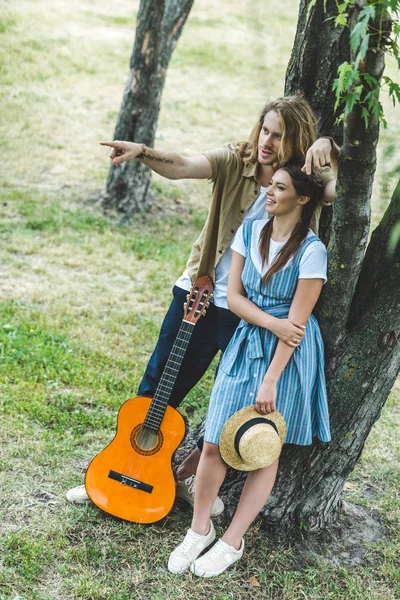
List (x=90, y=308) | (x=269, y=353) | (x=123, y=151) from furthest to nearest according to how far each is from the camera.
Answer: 1. (x=90, y=308)
2. (x=123, y=151)
3. (x=269, y=353)

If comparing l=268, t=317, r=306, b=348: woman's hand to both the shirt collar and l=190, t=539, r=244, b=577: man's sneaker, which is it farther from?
l=190, t=539, r=244, b=577: man's sneaker

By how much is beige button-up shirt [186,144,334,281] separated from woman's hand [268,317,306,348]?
51 centimetres

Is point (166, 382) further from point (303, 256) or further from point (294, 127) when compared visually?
point (294, 127)

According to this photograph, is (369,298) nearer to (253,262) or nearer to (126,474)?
(253,262)

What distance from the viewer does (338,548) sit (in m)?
3.19

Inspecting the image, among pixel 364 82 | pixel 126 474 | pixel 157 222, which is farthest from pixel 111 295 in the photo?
pixel 364 82

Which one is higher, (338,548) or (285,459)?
(285,459)

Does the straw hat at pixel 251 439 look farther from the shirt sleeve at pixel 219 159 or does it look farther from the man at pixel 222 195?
the shirt sleeve at pixel 219 159

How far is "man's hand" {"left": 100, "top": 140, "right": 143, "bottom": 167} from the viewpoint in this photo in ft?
9.34

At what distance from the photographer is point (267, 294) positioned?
284cm

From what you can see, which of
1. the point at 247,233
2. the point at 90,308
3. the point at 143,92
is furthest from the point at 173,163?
the point at 143,92

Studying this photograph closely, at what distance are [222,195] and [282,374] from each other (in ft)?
2.80

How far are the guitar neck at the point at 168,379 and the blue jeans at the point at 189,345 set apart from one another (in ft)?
0.27

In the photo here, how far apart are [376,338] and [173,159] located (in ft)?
3.77
